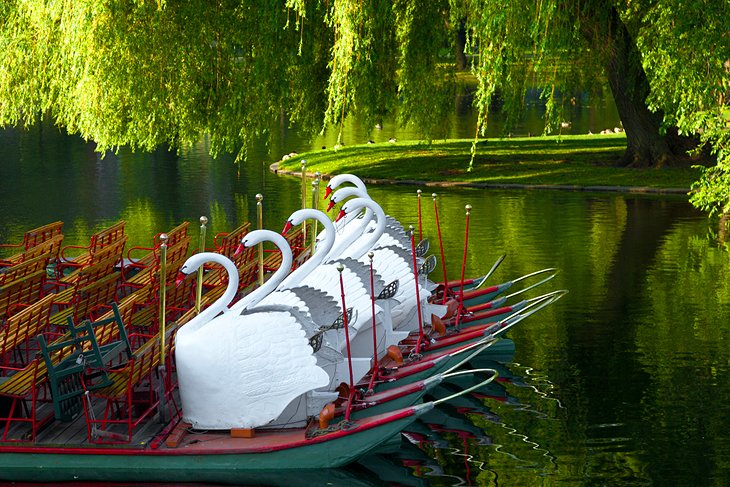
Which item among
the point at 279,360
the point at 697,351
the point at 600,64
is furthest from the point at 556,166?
the point at 279,360

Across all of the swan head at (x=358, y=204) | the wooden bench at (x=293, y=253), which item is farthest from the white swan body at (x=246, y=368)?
the wooden bench at (x=293, y=253)

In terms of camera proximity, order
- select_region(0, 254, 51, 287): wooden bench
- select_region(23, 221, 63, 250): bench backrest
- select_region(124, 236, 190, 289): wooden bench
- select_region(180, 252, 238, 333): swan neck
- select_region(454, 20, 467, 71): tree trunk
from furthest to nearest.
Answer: select_region(454, 20, 467, 71): tree trunk → select_region(23, 221, 63, 250): bench backrest → select_region(124, 236, 190, 289): wooden bench → select_region(0, 254, 51, 287): wooden bench → select_region(180, 252, 238, 333): swan neck

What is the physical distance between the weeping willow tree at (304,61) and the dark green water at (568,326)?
6.68 feet

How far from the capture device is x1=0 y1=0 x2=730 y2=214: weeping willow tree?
62.5ft

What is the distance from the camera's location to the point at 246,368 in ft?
39.3

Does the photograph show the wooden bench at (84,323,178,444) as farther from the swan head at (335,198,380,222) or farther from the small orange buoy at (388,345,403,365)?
the swan head at (335,198,380,222)

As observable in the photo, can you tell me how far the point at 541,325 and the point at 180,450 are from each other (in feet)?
27.3

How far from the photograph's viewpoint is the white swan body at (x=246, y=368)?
1197 centimetres

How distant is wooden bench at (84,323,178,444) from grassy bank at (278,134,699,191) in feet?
68.9

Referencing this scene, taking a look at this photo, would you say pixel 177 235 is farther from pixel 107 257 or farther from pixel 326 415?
pixel 326 415

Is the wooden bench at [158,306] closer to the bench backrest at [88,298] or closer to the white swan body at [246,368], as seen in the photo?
the bench backrest at [88,298]

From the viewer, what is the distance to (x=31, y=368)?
12430mm

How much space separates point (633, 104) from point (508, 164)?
6.11m

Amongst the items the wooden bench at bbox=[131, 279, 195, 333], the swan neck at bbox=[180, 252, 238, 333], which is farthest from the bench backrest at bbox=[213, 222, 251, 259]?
the swan neck at bbox=[180, 252, 238, 333]
